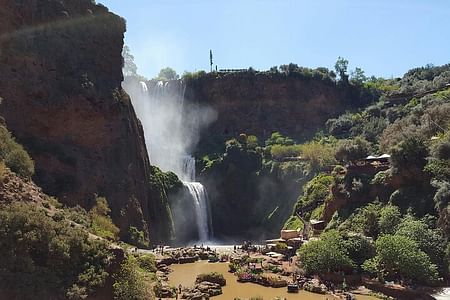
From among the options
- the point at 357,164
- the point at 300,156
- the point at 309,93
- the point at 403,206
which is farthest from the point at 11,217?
the point at 309,93

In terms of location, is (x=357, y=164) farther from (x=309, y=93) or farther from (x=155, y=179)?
(x=309, y=93)

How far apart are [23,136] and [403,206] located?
27.1 meters

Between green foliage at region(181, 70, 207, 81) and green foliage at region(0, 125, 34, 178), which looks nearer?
green foliage at region(0, 125, 34, 178)

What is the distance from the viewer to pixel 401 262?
84.7ft

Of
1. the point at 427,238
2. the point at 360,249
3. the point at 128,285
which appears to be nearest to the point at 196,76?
the point at 360,249

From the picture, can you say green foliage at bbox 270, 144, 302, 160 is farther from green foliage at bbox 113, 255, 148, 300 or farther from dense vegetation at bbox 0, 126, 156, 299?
green foliage at bbox 113, 255, 148, 300

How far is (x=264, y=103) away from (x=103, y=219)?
160 ft

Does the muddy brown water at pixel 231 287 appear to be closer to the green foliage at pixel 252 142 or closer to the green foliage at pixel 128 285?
the green foliage at pixel 128 285

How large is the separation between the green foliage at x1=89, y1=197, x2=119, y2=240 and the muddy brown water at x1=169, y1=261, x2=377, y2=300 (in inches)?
184

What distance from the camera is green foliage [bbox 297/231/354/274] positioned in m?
27.8

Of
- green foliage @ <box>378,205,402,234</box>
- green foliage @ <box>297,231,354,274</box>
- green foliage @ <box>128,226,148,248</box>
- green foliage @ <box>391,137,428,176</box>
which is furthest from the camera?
green foliage @ <box>128,226,148,248</box>

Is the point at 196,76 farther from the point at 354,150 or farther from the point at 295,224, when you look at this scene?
the point at 354,150

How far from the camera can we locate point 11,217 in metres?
18.4

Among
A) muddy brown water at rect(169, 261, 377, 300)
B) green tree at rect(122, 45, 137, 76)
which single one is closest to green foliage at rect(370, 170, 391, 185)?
muddy brown water at rect(169, 261, 377, 300)
